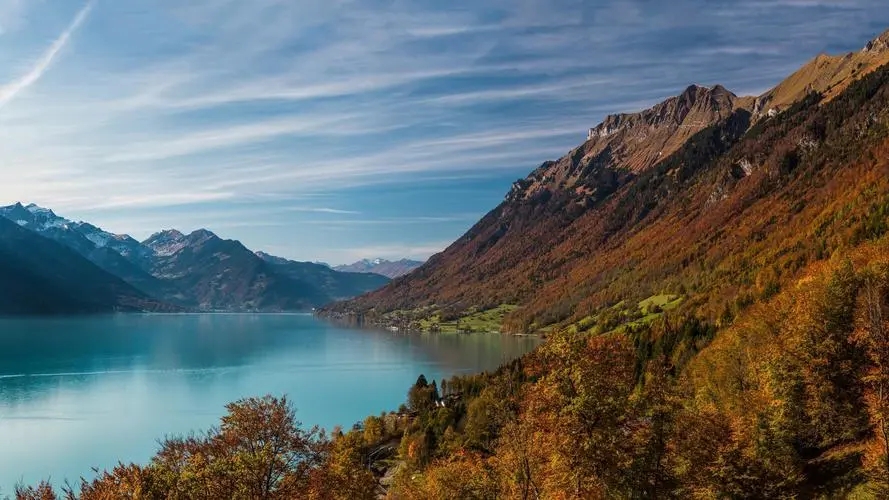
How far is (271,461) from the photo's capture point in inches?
1211

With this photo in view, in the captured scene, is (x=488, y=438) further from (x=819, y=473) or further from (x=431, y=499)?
(x=819, y=473)

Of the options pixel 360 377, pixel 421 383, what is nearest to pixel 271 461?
pixel 421 383

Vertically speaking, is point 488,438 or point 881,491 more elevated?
point 881,491

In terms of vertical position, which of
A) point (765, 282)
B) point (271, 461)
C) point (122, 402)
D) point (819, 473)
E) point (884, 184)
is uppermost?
point (884, 184)

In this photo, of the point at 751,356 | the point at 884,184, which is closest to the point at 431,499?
the point at 751,356

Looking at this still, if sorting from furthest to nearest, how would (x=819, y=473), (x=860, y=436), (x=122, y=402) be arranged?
(x=122, y=402) → (x=860, y=436) → (x=819, y=473)

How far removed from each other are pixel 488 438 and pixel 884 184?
462ft

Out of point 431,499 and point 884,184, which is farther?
point 884,184

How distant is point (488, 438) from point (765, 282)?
3495 inches

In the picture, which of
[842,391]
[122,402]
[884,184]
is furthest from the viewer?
[884,184]

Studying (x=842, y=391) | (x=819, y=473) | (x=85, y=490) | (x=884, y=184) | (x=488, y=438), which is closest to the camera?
(x=85, y=490)

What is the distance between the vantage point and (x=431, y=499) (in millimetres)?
44812

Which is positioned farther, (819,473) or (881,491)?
(819,473)

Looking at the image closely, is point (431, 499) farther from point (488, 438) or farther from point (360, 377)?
point (360, 377)
